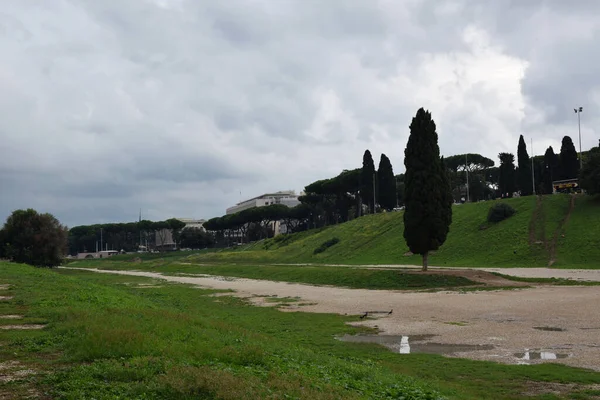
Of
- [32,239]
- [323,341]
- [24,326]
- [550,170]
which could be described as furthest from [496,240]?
[32,239]

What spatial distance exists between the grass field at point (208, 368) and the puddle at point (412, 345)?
86 centimetres

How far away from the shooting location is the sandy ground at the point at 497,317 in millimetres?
16508

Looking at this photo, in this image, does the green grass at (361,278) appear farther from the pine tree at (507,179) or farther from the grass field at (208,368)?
the pine tree at (507,179)

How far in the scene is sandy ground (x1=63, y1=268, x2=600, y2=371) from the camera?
1651cm

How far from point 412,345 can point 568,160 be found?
278 ft

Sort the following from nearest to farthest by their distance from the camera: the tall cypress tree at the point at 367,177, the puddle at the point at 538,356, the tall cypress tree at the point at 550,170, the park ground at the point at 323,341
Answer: the park ground at the point at 323,341 → the puddle at the point at 538,356 → the tall cypress tree at the point at 550,170 → the tall cypress tree at the point at 367,177

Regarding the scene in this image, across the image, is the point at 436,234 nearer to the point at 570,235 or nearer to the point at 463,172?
the point at 570,235

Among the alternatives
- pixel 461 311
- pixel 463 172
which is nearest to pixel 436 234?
pixel 461 311

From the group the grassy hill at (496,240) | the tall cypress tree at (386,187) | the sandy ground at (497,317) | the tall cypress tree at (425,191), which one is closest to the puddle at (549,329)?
the sandy ground at (497,317)

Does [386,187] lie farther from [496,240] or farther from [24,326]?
[24,326]

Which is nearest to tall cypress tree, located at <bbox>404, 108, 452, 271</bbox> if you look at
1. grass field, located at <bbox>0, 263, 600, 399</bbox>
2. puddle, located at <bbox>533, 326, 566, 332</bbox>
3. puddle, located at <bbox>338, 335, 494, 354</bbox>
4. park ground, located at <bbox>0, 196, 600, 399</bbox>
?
park ground, located at <bbox>0, 196, 600, 399</bbox>

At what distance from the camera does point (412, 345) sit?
60.0 feet

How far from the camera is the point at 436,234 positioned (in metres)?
46.8

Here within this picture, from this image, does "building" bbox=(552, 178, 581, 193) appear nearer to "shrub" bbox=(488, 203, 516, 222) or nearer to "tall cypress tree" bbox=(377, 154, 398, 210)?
"shrub" bbox=(488, 203, 516, 222)
